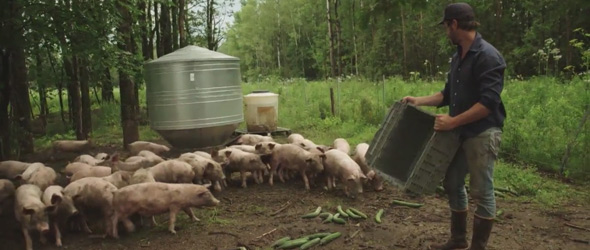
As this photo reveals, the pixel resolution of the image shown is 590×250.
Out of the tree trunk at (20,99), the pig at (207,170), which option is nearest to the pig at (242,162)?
the pig at (207,170)

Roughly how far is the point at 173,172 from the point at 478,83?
4.51 metres

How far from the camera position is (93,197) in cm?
553

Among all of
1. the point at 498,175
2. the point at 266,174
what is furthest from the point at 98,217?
the point at 498,175

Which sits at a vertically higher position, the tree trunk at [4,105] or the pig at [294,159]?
the tree trunk at [4,105]

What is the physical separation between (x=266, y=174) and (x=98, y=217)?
3.00 metres

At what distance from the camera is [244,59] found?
69.4 meters

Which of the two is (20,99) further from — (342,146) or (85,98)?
(342,146)

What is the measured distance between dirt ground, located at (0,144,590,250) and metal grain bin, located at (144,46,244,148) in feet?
13.1

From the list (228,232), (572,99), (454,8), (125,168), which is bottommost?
(228,232)

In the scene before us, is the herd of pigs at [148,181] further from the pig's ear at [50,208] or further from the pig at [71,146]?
the pig at [71,146]

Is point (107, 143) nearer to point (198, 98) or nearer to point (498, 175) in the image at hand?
point (198, 98)

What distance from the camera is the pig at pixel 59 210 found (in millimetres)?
5285

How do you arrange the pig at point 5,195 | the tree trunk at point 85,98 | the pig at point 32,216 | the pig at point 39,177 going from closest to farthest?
1. the pig at point 32,216
2. the pig at point 5,195
3. the pig at point 39,177
4. the tree trunk at point 85,98

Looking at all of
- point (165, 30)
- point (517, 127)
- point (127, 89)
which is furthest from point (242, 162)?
point (165, 30)
